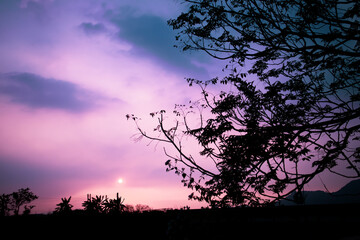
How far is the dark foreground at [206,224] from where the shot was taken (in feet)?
13.0

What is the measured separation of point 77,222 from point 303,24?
888 cm

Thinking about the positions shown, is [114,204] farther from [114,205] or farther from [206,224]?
[206,224]

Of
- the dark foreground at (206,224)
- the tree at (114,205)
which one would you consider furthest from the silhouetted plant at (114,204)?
the dark foreground at (206,224)

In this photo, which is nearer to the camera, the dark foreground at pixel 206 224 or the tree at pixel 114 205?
the dark foreground at pixel 206 224

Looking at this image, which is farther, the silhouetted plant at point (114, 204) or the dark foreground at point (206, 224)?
the silhouetted plant at point (114, 204)

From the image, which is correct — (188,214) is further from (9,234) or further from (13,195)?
(13,195)

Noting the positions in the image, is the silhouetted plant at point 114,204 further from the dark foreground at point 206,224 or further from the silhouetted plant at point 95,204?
the dark foreground at point 206,224

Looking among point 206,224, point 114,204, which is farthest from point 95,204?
point 206,224

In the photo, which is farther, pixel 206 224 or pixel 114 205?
pixel 114 205

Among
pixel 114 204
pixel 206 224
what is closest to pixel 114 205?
pixel 114 204

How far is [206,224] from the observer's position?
4902 mm

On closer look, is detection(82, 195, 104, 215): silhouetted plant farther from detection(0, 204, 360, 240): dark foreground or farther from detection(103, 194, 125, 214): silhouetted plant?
detection(0, 204, 360, 240): dark foreground

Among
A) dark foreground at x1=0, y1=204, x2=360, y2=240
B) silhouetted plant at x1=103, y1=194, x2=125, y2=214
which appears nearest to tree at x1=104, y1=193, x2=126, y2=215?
silhouetted plant at x1=103, y1=194, x2=125, y2=214

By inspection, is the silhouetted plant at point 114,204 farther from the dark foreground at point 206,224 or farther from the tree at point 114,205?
the dark foreground at point 206,224
